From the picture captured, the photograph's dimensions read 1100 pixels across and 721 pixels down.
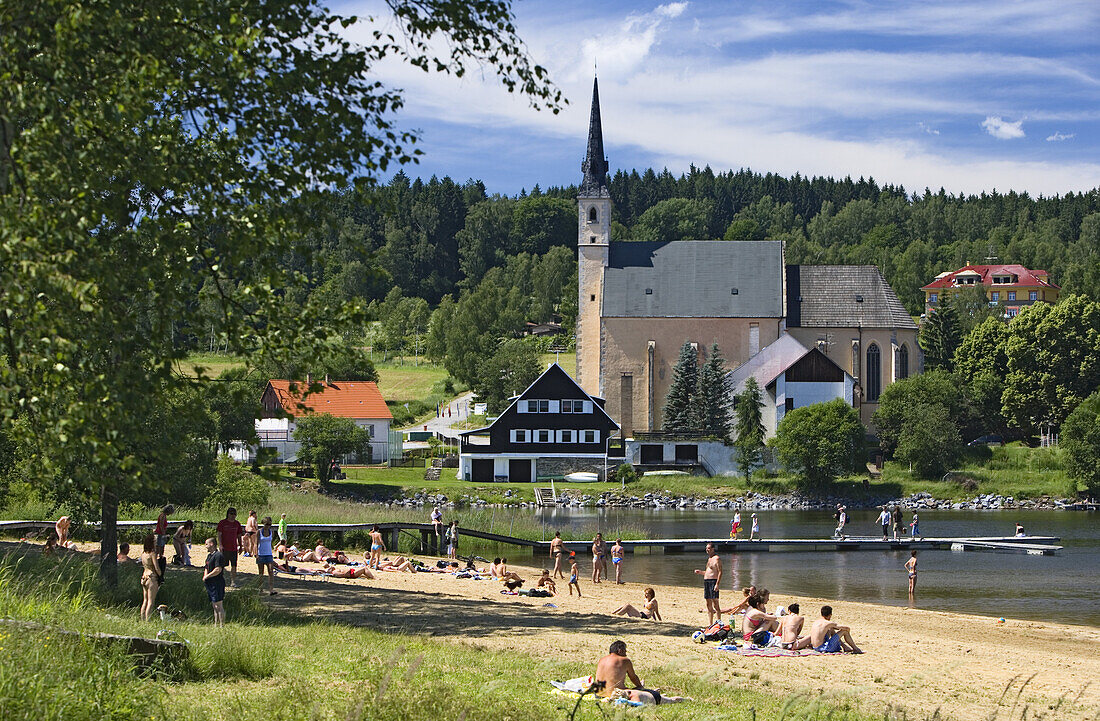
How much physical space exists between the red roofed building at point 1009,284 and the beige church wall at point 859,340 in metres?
62.8

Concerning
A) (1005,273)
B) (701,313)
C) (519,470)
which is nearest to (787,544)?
(519,470)

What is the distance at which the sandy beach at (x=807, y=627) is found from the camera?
14.5m

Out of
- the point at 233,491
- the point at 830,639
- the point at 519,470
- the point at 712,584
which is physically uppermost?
the point at 233,491

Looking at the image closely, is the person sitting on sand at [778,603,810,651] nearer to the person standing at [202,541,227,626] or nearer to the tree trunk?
the person standing at [202,541,227,626]

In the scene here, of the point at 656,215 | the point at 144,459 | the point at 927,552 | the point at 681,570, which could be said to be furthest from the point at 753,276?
the point at 656,215

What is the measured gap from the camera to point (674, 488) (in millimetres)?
60125

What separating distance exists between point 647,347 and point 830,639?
57.0 metres

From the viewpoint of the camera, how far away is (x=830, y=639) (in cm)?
1808

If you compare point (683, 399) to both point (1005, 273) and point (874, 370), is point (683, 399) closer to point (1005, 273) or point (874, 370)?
point (874, 370)

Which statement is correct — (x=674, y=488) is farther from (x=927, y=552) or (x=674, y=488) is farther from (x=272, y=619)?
(x=272, y=619)

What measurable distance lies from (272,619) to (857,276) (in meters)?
64.9

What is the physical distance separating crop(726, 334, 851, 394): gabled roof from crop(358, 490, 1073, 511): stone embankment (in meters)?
10.3

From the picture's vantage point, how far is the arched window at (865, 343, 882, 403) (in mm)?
73500

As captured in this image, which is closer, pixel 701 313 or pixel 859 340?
pixel 859 340
